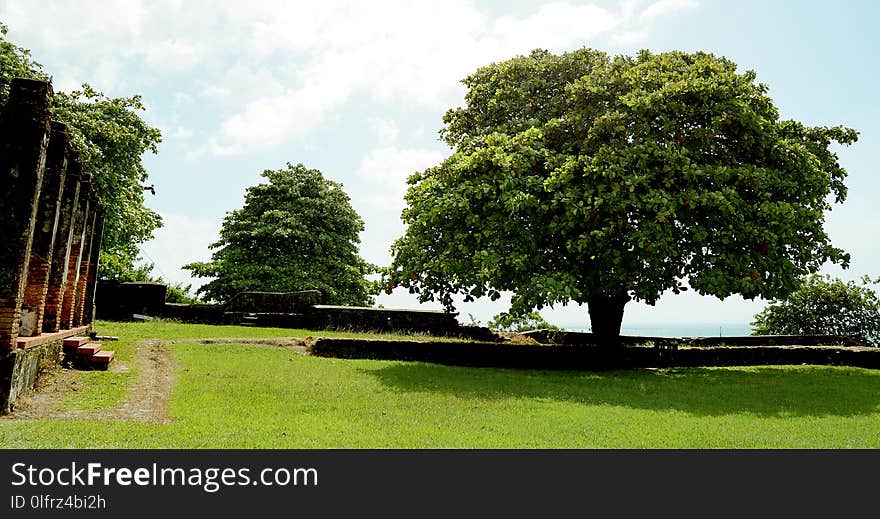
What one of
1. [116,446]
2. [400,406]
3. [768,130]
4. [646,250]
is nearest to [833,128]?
[768,130]

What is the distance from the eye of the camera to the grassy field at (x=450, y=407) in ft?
27.2

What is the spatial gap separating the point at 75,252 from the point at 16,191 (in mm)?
7341

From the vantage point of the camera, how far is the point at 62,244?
46.4 feet

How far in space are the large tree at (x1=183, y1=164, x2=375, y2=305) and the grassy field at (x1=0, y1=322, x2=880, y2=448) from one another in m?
16.5

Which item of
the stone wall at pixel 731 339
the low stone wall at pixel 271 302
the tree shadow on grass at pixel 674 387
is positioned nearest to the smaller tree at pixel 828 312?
the stone wall at pixel 731 339

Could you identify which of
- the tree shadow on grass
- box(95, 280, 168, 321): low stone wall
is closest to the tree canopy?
box(95, 280, 168, 321): low stone wall

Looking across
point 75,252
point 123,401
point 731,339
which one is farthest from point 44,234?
point 731,339

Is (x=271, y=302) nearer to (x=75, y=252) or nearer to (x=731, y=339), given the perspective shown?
(x=75, y=252)

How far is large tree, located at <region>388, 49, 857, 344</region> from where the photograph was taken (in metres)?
16.0

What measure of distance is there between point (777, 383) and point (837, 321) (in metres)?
14.4

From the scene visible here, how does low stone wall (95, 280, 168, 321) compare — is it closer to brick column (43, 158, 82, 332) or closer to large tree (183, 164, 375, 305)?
large tree (183, 164, 375, 305)

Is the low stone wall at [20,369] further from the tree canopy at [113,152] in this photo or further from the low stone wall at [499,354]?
the tree canopy at [113,152]

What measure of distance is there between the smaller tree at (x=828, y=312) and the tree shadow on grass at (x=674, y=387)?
10299 millimetres

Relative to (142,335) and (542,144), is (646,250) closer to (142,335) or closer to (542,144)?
(542,144)
